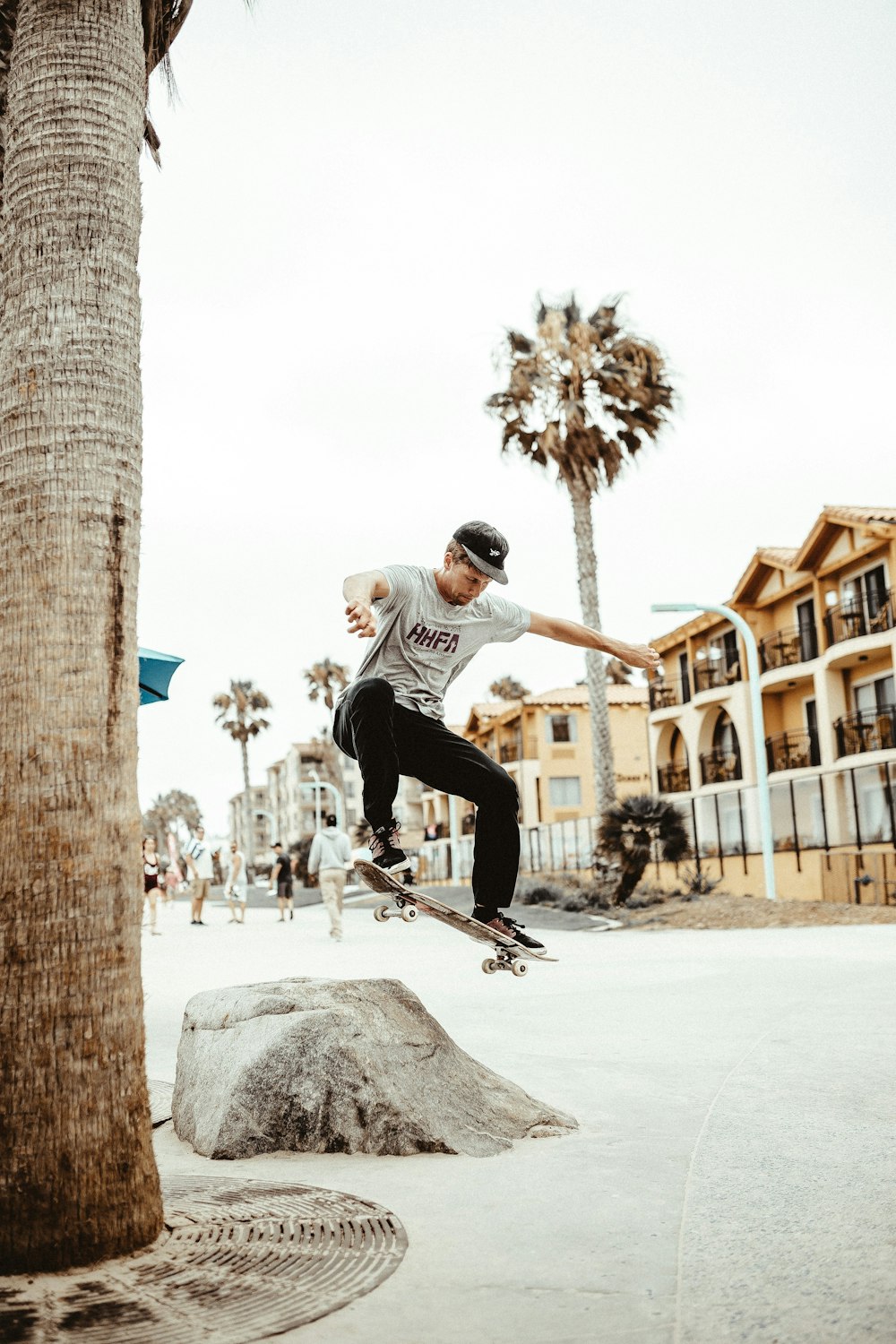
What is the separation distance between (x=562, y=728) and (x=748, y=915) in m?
37.6

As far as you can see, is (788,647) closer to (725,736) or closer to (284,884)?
(725,736)

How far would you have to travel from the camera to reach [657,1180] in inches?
186

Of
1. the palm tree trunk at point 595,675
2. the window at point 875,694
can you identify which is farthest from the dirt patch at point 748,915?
the window at point 875,694

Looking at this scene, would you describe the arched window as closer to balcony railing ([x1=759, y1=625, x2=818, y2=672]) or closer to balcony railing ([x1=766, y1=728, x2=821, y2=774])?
balcony railing ([x1=766, y1=728, x2=821, y2=774])

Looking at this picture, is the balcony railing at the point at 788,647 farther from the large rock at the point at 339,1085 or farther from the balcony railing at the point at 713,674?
the large rock at the point at 339,1085

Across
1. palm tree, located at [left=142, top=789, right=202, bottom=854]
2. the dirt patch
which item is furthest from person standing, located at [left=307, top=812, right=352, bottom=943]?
palm tree, located at [left=142, top=789, right=202, bottom=854]

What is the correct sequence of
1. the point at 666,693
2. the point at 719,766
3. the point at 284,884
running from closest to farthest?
the point at 284,884 → the point at 719,766 → the point at 666,693

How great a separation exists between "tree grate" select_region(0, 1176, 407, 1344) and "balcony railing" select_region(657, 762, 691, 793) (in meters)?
39.3

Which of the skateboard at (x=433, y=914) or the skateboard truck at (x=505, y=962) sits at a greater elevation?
the skateboard at (x=433, y=914)

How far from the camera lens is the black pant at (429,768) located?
5641mm

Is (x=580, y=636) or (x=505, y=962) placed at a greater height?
(x=580, y=636)

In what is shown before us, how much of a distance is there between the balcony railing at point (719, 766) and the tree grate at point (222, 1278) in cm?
3616

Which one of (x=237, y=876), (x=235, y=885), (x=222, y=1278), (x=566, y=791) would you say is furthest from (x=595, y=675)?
(x=566, y=791)

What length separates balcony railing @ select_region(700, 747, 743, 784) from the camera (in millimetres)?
39500
